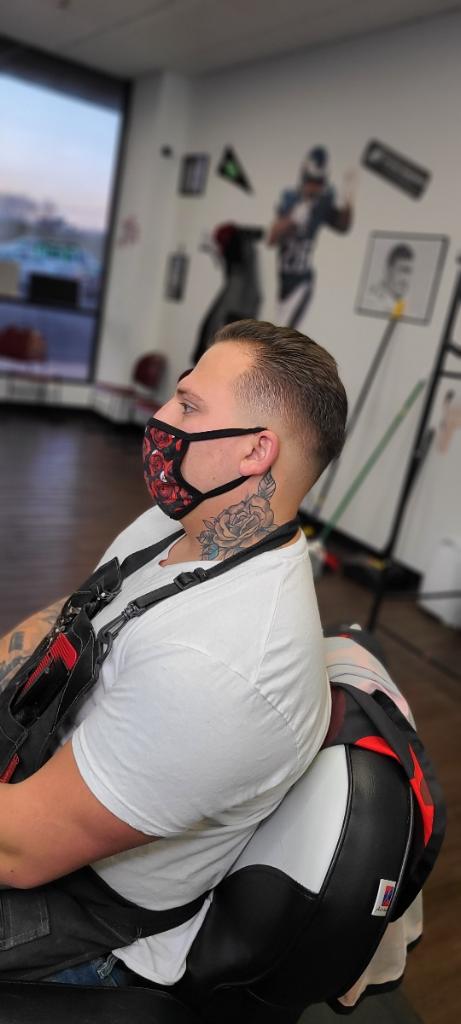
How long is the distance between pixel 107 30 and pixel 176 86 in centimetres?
98

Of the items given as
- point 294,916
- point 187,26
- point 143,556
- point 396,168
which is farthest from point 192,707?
point 187,26

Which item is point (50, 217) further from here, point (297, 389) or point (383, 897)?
point (383, 897)

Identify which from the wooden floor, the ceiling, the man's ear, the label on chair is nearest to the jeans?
the label on chair

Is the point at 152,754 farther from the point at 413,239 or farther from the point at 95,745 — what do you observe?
the point at 413,239

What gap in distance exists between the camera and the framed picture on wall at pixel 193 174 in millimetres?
5930

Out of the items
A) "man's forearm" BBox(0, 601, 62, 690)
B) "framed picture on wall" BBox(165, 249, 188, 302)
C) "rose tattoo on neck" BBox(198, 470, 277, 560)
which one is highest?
"framed picture on wall" BBox(165, 249, 188, 302)

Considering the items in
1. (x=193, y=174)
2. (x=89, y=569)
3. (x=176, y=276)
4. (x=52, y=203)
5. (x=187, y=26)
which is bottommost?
(x=89, y=569)

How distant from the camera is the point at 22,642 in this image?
49.2 inches

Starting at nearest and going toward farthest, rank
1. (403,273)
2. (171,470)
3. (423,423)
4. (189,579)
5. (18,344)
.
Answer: (189,579)
(171,470)
(423,423)
(403,273)
(18,344)

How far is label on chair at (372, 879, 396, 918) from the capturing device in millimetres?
797

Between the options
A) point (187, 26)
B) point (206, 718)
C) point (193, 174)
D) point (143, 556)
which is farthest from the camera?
point (193, 174)

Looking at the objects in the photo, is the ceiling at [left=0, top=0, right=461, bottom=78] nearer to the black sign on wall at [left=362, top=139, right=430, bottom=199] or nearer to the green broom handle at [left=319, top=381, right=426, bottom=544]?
the black sign on wall at [left=362, top=139, right=430, bottom=199]

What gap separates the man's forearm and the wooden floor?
1098mm

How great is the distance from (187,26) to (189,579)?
16.4 feet
